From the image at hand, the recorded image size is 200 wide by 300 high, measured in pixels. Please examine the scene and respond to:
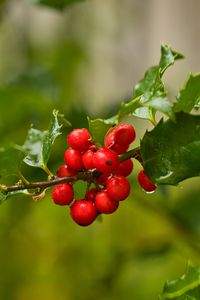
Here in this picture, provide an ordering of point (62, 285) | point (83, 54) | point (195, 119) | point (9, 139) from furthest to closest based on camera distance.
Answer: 1. point (83, 54)
2. point (62, 285)
3. point (9, 139)
4. point (195, 119)

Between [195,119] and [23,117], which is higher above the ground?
[195,119]

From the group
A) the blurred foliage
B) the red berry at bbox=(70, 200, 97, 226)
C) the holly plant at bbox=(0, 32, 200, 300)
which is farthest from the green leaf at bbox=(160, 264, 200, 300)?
the blurred foliage

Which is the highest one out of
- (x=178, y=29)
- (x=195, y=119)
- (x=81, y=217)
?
(x=195, y=119)

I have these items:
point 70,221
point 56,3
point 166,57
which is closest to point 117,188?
point 166,57

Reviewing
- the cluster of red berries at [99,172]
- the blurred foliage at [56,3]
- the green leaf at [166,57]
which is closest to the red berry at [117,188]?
the cluster of red berries at [99,172]

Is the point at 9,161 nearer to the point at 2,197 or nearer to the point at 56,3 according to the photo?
the point at 2,197

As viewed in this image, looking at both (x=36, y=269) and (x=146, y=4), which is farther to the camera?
(x=146, y=4)

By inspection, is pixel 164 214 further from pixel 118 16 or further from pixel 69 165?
pixel 118 16

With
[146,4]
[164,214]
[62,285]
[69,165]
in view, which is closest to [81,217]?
[69,165]
